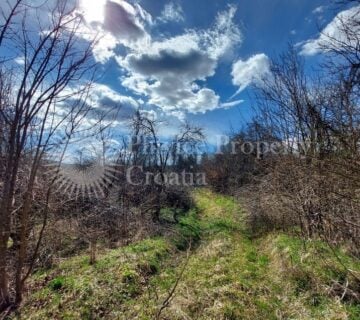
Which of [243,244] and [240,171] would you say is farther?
[240,171]

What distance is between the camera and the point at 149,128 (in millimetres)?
15727

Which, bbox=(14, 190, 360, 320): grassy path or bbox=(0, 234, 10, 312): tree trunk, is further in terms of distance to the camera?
bbox=(14, 190, 360, 320): grassy path

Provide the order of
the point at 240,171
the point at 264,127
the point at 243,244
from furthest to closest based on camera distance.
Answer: the point at 240,171 → the point at 264,127 → the point at 243,244

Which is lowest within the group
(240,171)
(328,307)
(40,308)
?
(40,308)

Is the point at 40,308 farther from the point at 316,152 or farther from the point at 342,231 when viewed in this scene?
the point at 316,152

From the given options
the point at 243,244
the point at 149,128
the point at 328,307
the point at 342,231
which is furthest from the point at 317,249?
the point at 149,128

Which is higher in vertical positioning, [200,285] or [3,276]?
[3,276]

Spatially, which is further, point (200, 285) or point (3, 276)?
point (200, 285)

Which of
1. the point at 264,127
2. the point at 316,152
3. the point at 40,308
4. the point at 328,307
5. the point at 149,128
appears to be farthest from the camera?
the point at 149,128

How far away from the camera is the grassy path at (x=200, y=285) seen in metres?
4.73

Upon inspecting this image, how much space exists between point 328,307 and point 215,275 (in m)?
2.27

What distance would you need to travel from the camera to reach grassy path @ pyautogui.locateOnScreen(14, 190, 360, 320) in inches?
186

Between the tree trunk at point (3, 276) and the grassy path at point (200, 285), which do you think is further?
the grassy path at point (200, 285)

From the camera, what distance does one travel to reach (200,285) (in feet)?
18.9
